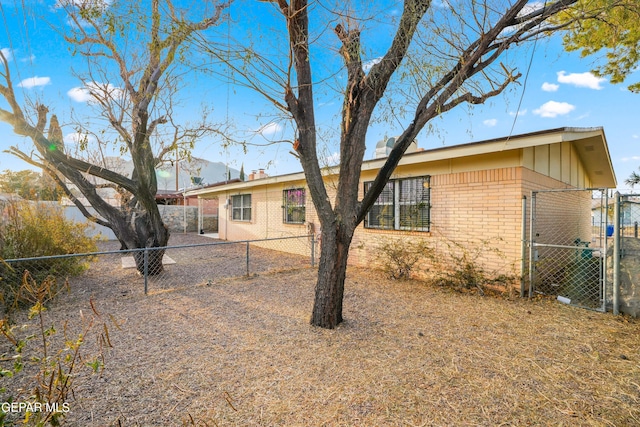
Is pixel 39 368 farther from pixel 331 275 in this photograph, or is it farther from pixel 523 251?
pixel 523 251

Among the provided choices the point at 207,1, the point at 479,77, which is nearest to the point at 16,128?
the point at 207,1

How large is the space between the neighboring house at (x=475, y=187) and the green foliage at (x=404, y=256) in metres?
0.31

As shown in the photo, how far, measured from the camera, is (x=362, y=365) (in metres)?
2.82

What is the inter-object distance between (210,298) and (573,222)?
9980 millimetres

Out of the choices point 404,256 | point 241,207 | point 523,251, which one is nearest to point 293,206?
point 241,207

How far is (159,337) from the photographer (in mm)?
3426

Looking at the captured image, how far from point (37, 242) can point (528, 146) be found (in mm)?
8758

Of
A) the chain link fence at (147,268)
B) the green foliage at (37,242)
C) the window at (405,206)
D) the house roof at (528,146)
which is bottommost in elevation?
the chain link fence at (147,268)

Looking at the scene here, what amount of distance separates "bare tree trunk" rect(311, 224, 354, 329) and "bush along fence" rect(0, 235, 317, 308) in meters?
2.36

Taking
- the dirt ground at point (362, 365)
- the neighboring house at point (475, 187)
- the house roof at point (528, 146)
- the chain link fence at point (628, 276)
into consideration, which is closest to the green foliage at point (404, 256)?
the neighboring house at point (475, 187)

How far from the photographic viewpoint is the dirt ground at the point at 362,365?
2154 millimetres

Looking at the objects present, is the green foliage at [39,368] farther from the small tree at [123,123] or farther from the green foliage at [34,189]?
the green foliage at [34,189]

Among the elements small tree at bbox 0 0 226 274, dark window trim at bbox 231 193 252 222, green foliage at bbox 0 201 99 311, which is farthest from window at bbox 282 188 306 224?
green foliage at bbox 0 201 99 311

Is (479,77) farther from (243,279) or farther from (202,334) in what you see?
(243,279)
